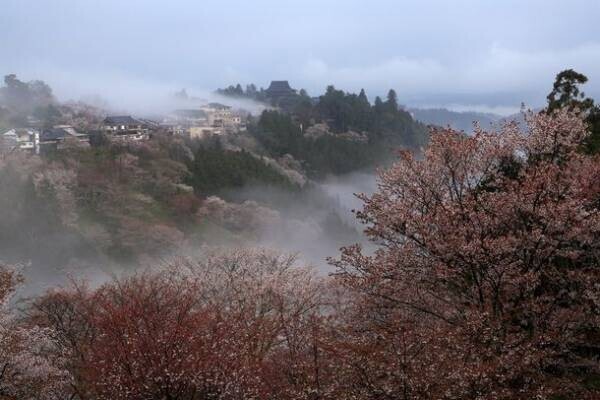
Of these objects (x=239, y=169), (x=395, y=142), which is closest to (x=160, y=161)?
(x=239, y=169)

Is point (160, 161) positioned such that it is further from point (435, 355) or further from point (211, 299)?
point (435, 355)

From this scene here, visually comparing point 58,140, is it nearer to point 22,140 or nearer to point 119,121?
point 22,140

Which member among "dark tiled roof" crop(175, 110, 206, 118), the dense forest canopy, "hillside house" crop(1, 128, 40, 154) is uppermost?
the dense forest canopy

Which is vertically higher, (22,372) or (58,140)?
(22,372)

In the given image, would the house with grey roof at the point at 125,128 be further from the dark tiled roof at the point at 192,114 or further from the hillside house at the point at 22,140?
the dark tiled roof at the point at 192,114

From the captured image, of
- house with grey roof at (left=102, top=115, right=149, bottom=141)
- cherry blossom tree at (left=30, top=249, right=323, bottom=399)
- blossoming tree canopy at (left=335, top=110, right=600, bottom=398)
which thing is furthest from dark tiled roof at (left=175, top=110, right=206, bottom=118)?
blossoming tree canopy at (left=335, top=110, right=600, bottom=398)

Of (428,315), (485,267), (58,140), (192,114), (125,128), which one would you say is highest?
(485,267)

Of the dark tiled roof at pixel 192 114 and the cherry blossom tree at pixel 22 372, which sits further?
the dark tiled roof at pixel 192 114

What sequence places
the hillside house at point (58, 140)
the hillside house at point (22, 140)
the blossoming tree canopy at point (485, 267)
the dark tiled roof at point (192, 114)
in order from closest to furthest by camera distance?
the blossoming tree canopy at point (485, 267)
the hillside house at point (22, 140)
the hillside house at point (58, 140)
the dark tiled roof at point (192, 114)

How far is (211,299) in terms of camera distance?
18844mm

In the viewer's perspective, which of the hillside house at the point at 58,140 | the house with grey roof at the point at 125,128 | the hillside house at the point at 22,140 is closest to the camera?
the hillside house at the point at 22,140

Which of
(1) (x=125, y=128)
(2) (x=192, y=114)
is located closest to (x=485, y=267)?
A: (1) (x=125, y=128)

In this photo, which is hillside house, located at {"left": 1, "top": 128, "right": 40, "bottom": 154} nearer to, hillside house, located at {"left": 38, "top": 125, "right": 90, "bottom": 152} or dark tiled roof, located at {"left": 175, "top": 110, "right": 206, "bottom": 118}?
hillside house, located at {"left": 38, "top": 125, "right": 90, "bottom": 152}

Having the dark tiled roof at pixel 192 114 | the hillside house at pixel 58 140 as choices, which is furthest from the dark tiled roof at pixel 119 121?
the dark tiled roof at pixel 192 114
